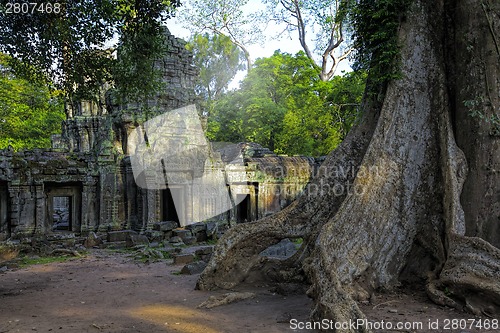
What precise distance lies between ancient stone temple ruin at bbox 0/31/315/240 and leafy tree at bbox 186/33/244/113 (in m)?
15.0

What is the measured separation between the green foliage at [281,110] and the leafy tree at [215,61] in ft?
23.2

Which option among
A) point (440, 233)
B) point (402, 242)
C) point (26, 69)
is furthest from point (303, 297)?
point (26, 69)

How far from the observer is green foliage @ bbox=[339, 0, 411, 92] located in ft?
18.8

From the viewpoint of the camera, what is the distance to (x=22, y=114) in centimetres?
2247

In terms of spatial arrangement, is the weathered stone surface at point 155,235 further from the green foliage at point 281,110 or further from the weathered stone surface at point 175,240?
the green foliage at point 281,110

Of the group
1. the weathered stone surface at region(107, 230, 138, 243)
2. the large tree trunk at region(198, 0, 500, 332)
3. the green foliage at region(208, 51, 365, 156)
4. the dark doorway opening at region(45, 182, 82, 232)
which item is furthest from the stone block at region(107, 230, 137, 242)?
the green foliage at region(208, 51, 365, 156)

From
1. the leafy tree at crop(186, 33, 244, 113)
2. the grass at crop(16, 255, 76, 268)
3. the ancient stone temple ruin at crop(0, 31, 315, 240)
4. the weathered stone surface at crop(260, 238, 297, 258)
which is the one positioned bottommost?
the grass at crop(16, 255, 76, 268)

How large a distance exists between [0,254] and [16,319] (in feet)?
21.9

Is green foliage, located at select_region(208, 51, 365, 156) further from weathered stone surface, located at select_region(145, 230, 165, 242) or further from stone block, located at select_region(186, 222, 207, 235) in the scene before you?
weathered stone surface, located at select_region(145, 230, 165, 242)

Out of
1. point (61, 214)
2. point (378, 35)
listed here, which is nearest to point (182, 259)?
point (378, 35)

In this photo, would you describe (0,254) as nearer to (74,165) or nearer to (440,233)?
(74,165)

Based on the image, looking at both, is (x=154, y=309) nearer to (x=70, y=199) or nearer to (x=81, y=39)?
(x=81, y=39)

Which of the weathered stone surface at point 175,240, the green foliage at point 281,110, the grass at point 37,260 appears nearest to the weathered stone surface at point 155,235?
the weathered stone surface at point 175,240

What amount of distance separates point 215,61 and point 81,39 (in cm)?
2701
